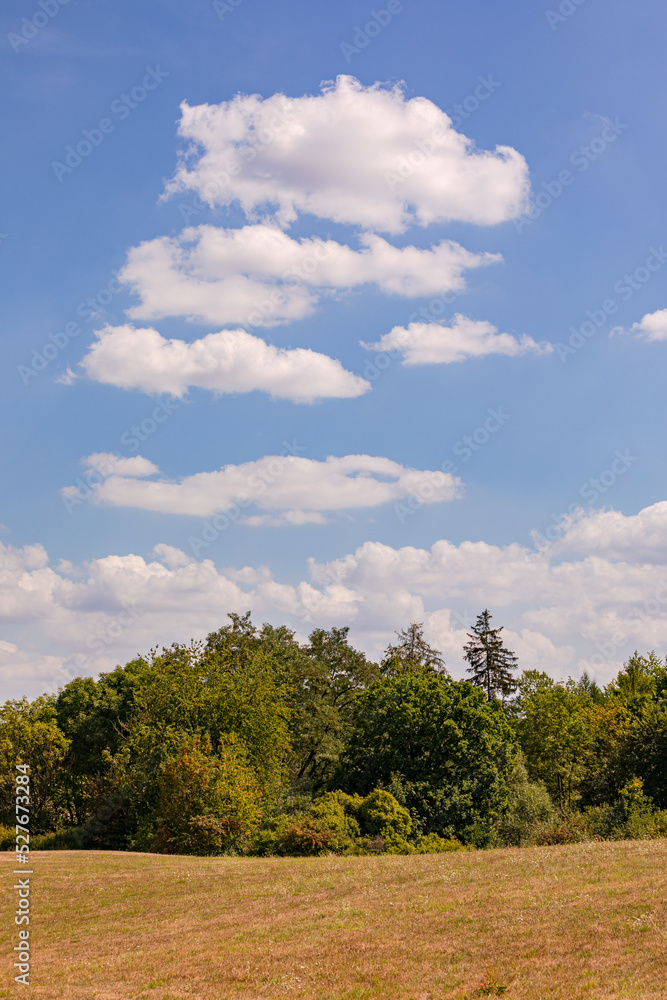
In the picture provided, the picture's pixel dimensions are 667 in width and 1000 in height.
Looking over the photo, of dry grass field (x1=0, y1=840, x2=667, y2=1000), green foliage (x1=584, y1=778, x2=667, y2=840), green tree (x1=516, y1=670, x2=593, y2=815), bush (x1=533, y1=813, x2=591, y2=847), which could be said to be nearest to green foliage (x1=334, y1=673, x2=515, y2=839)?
bush (x1=533, y1=813, x2=591, y2=847)

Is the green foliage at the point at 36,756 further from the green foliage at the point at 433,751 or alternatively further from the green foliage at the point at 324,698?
the green foliage at the point at 433,751

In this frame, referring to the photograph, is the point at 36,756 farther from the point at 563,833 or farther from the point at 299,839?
the point at 563,833

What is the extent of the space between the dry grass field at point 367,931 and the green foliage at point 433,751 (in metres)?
16.6

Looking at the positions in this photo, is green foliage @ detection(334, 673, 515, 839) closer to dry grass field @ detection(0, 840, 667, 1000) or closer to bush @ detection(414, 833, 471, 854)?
bush @ detection(414, 833, 471, 854)

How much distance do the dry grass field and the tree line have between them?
11.7 m

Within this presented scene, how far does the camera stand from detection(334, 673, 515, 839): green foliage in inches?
1864

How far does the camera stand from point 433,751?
4928cm

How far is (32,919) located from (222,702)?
25.4 m

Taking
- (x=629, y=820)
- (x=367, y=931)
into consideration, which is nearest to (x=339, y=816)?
(x=629, y=820)

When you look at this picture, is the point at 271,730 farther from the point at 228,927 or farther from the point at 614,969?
the point at 614,969

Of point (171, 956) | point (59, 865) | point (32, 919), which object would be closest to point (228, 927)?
point (171, 956)

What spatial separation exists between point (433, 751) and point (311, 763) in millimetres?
23372

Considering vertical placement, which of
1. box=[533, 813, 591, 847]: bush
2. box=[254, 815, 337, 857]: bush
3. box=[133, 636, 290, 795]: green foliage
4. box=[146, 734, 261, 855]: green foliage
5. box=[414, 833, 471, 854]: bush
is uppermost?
box=[133, 636, 290, 795]: green foliage

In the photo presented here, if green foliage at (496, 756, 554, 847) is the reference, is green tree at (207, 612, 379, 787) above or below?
above
